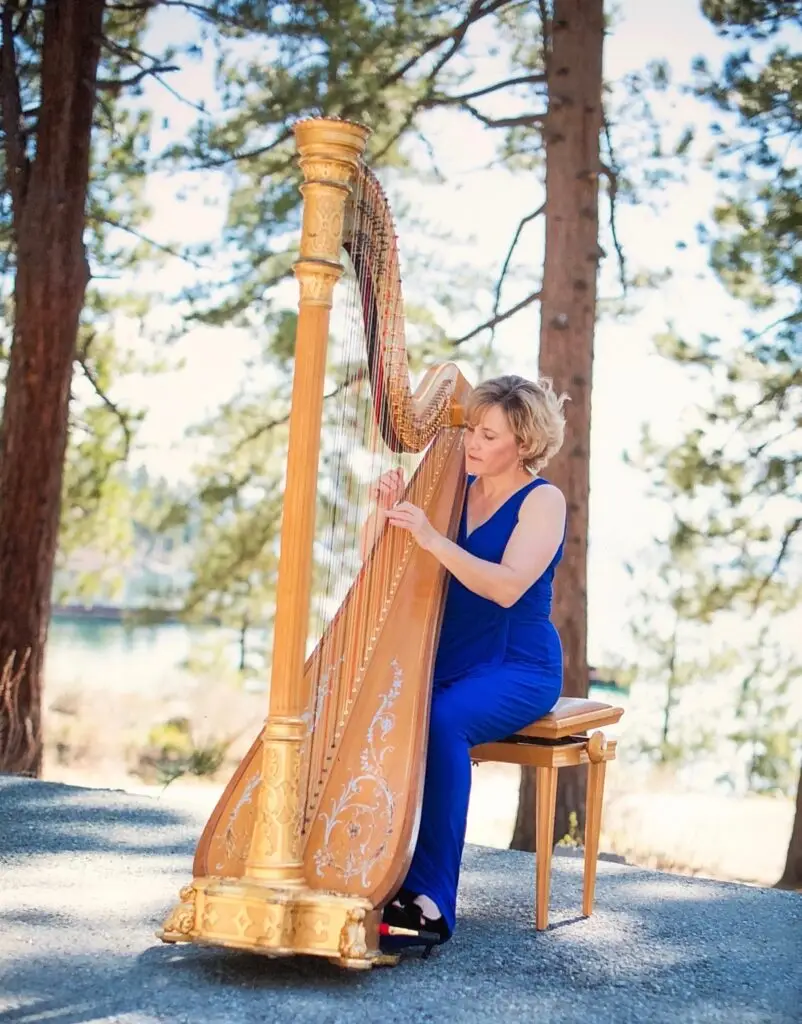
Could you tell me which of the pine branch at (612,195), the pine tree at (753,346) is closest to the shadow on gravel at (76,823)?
the pine tree at (753,346)

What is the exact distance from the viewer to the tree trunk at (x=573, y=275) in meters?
5.96

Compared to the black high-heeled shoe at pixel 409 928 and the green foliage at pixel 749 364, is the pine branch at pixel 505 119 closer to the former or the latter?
the green foliage at pixel 749 364

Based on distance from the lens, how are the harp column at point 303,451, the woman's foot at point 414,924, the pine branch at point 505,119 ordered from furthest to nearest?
the pine branch at point 505,119, the woman's foot at point 414,924, the harp column at point 303,451

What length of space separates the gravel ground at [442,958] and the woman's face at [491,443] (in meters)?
1.06

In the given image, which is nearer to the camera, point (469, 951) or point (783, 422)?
point (469, 951)

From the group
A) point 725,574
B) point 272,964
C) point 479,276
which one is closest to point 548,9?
point 479,276

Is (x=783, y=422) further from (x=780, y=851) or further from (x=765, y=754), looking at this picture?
(x=765, y=754)

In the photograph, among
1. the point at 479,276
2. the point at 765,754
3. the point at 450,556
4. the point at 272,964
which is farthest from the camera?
the point at 765,754

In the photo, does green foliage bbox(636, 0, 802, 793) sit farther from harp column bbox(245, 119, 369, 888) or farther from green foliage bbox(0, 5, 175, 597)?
harp column bbox(245, 119, 369, 888)

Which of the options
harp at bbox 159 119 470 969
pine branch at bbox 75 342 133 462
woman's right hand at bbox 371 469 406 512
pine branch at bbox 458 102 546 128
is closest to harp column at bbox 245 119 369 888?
harp at bbox 159 119 470 969

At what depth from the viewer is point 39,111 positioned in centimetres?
684

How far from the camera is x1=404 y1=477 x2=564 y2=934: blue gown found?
2926 millimetres

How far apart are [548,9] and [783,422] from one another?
244 centimetres

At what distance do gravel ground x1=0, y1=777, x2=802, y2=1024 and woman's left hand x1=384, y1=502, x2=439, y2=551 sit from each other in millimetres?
852
